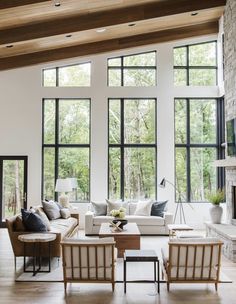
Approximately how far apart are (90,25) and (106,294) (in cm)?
586

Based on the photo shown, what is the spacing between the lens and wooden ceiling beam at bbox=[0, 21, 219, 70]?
10438 mm

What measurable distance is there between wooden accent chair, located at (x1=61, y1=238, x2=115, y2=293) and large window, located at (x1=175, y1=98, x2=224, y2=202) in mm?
6256

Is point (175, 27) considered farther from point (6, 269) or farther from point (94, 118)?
point (6, 269)

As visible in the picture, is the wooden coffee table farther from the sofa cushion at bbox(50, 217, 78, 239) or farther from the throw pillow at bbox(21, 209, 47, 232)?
the throw pillow at bbox(21, 209, 47, 232)

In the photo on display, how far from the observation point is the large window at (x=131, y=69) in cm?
1123

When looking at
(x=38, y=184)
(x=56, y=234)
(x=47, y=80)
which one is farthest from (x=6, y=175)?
(x=56, y=234)

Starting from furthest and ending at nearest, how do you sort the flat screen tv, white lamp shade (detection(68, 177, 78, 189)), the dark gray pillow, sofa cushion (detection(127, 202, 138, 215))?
white lamp shade (detection(68, 177, 78, 189))
sofa cushion (detection(127, 202, 138, 215))
the dark gray pillow
the flat screen tv

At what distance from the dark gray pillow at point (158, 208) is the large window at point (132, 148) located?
3.18 ft

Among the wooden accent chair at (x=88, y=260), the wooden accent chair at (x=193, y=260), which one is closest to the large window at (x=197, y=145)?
the wooden accent chair at (x=193, y=260)

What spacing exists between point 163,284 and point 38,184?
6.27 meters

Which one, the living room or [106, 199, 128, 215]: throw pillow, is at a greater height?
the living room

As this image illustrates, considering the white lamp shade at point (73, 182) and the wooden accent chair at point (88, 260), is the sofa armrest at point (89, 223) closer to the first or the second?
the white lamp shade at point (73, 182)

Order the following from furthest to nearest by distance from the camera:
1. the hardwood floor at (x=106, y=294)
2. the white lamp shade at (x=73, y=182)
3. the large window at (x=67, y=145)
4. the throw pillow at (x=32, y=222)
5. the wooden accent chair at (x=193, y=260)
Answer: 1. the large window at (x=67, y=145)
2. the white lamp shade at (x=73, y=182)
3. the throw pillow at (x=32, y=222)
4. the wooden accent chair at (x=193, y=260)
5. the hardwood floor at (x=106, y=294)

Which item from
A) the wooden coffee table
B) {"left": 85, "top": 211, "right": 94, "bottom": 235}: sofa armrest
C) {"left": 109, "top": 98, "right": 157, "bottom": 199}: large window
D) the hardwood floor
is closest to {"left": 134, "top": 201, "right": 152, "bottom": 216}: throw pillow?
{"left": 109, "top": 98, "right": 157, "bottom": 199}: large window
